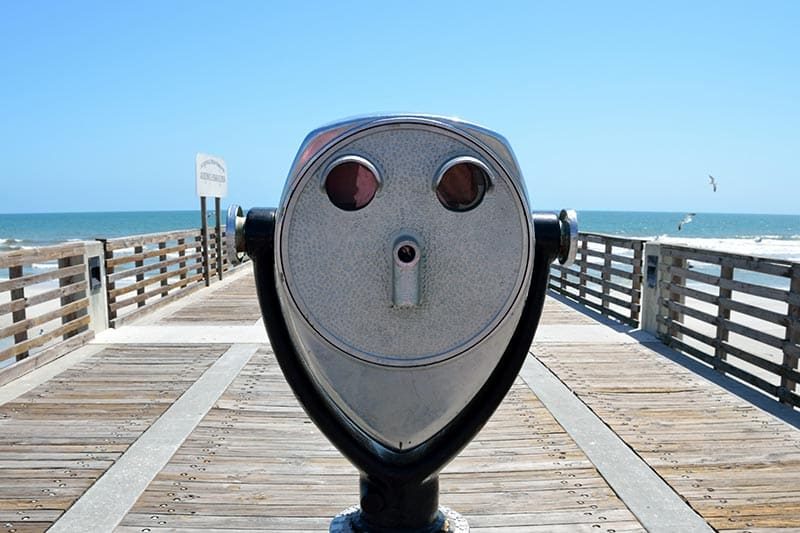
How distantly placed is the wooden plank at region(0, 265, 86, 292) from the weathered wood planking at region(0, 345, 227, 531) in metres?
0.67

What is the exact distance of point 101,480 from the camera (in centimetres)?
277

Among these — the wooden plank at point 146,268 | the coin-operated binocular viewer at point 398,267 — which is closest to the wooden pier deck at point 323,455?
the coin-operated binocular viewer at point 398,267

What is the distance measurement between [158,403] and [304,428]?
0.97 meters

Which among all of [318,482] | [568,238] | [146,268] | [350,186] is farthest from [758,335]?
[146,268]

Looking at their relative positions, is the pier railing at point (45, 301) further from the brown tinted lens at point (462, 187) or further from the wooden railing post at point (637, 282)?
the wooden railing post at point (637, 282)

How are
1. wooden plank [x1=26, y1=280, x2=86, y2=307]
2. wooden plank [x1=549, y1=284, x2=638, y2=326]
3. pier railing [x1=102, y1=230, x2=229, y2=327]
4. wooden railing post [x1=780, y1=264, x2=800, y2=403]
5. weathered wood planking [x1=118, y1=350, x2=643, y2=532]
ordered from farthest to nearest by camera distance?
wooden plank [x1=549, y1=284, x2=638, y2=326] → pier railing [x1=102, y1=230, x2=229, y2=327] → wooden plank [x1=26, y1=280, x2=86, y2=307] → wooden railing post [x1=780, y1=264, x2=800, y2=403] → weathered wood planking [x1=118, y1=350, x2=643, y2=532]

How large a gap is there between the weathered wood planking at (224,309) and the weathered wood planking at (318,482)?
3.17 m

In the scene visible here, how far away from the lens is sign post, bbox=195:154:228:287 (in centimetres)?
923

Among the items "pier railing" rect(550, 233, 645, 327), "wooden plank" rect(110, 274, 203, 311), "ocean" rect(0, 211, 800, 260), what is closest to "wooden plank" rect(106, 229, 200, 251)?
"wooden plank" rect(110, 274, 203, 311)

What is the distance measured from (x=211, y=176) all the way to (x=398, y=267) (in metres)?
9.05

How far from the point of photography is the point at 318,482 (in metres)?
2.77

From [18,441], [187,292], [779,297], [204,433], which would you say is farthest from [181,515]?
[187,292]

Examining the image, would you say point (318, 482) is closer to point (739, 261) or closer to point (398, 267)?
point (398, 267)

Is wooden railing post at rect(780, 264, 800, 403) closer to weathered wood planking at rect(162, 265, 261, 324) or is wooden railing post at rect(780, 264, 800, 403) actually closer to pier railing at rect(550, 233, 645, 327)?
pier railing at rect(550, 233, 645, 327)
